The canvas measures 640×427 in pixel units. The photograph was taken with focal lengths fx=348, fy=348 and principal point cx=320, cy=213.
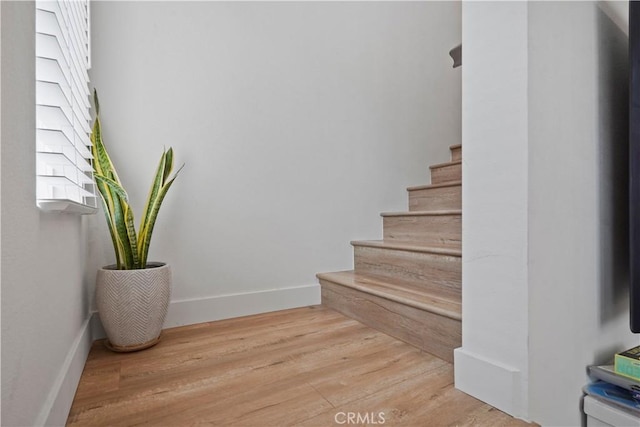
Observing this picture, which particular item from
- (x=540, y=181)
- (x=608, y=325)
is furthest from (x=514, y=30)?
(x=608, y=325)

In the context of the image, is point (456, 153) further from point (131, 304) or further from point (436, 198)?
point (131, 304)

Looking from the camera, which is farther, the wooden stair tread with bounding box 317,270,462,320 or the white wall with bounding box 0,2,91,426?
the wooden stair tread with bounding box 317,270,462,320

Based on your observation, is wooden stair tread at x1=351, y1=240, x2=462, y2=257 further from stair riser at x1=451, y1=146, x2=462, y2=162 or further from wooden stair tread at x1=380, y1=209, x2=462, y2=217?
stair riser at x1=451, y1=146, x2=462, y2=162

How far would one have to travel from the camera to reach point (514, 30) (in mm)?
817

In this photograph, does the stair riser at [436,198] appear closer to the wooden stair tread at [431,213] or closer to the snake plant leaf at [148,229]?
the wooden stair tread at [431,213]

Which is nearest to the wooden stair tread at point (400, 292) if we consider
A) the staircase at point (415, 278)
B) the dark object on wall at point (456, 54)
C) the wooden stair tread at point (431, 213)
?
the staircase at point (415, 278)

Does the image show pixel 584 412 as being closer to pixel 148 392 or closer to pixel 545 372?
pixel 545 372

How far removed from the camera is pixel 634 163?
927mm

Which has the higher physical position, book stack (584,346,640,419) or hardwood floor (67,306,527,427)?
book stack (584,346,640,419)

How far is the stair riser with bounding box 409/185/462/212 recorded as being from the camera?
1792mm

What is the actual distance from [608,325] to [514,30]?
3.04 feet

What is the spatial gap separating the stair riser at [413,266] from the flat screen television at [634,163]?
19.4 inches

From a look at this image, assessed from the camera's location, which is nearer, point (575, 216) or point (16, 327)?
point (16, 327)

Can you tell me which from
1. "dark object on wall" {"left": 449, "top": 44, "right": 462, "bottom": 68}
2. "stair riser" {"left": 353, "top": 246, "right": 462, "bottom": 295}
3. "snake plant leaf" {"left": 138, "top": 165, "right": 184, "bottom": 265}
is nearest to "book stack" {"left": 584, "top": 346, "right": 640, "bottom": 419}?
"stair riser" {"left": 353, "top": 246, "right": 462, "bottom": 295}
